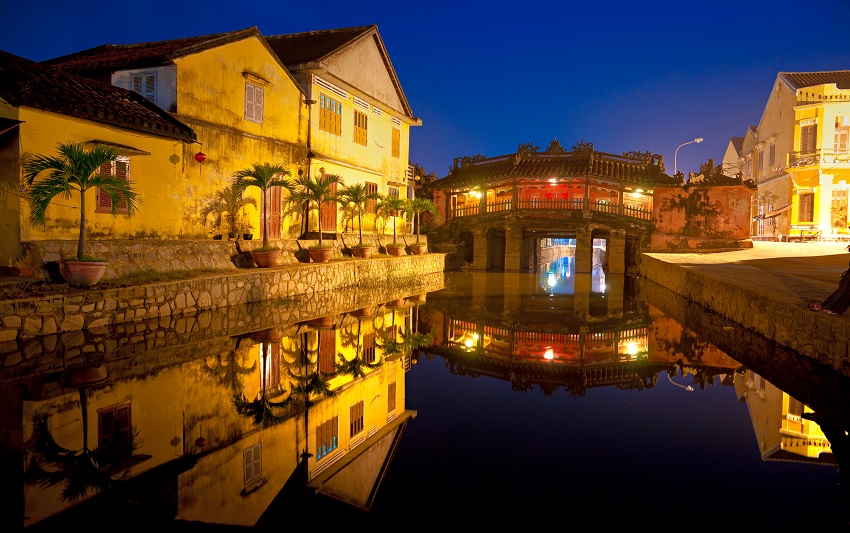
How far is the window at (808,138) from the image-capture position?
3215cm

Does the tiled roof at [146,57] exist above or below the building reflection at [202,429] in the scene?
above

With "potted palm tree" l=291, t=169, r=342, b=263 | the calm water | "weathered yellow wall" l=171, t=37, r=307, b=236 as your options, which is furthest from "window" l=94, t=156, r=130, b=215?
the calm water

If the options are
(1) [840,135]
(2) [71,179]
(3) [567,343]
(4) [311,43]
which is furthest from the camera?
(1) [840,135]

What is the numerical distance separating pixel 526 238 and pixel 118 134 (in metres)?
23.6

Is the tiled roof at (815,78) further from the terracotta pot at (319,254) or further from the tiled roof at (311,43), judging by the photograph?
the terracotta pot at (319,254)

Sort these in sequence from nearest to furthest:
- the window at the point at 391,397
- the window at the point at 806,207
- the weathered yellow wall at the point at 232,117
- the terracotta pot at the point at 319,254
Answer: the window at the point at 391,397 → the weathered yellow wall at the point at 232,117 → the terracotta pot at the point at 319,254 → the window at the point at 806,207

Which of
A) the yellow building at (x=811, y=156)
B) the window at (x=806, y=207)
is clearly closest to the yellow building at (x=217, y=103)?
the yellow building at (x=811, y=156)

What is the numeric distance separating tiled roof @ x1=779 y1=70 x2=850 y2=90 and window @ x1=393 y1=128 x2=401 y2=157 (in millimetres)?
24774

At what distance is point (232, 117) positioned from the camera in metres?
16.6

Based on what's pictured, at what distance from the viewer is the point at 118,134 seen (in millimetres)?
12633

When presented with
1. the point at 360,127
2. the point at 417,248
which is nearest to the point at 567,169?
the point at 417,248

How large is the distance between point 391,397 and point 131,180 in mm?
9685

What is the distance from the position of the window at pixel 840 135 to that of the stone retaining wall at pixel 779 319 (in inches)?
905

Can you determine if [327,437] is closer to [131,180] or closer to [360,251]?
[131,180]
